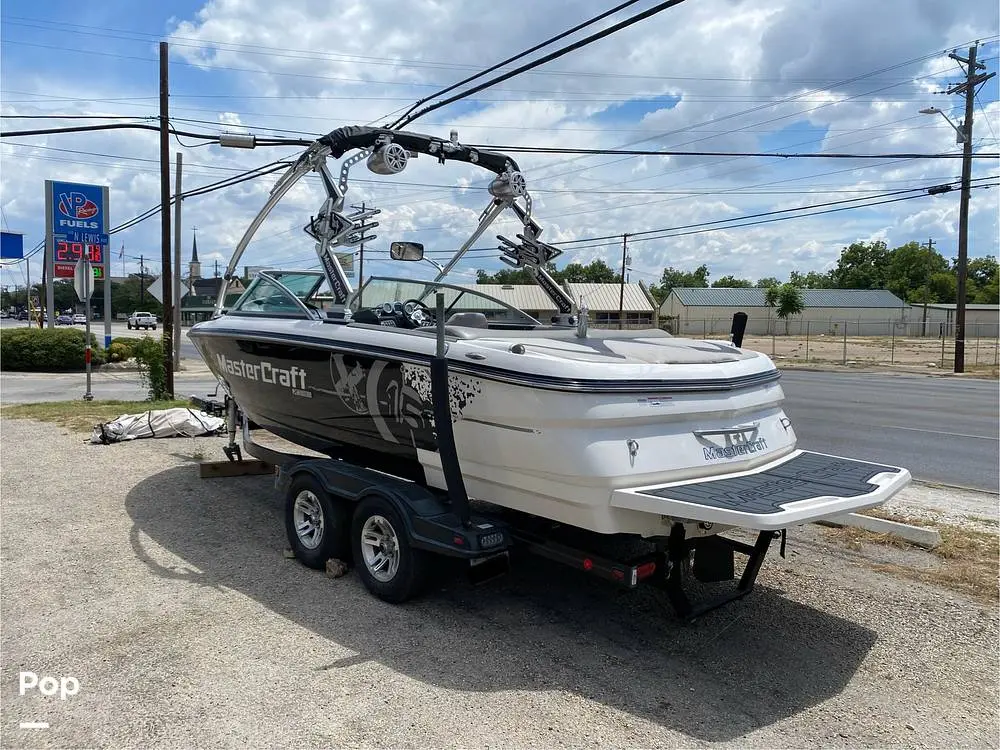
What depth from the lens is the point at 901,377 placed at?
26203 millimetres

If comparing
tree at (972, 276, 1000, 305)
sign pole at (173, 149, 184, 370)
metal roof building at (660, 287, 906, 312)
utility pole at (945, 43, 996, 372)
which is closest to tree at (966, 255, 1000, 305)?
tree at (972, 276, 1000, 305)

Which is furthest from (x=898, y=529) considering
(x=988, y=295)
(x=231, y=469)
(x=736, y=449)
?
(x=988, y=295)

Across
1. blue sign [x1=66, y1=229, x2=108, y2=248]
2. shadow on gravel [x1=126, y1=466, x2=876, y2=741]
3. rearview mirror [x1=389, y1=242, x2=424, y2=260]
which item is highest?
blue sign [x1=66, y1=229, x2=108, y2=248]

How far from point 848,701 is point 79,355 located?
2465 cm

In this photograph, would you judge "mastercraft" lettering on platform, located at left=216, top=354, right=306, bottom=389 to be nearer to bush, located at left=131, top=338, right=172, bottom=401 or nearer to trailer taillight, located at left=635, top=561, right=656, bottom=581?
trailer taillight, located at left=635, top=561, right=656, bottom=581

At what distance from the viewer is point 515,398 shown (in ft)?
13.8

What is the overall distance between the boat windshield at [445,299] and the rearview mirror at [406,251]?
36cm

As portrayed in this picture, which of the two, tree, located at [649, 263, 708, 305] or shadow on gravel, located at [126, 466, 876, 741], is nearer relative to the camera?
shadow on gravel, located at [126, 466, 876, 741]

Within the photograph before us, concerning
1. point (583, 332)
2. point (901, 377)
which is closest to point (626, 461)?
point (583, 332)

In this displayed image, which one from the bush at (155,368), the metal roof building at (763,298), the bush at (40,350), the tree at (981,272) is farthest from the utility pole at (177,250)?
the tree at (981,272)

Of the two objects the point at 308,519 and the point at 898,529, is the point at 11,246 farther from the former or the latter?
the point at 898,529

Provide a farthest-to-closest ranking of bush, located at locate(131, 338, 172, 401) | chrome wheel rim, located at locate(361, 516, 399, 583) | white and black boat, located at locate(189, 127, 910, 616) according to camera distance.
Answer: bush, located at locate(131, 338, 172, 401)
chrome wheel rim, located at locate(361, 516, 399, 583)
white and black boat, located at locate(189, 127, 910, 616)

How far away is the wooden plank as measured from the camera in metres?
8.08

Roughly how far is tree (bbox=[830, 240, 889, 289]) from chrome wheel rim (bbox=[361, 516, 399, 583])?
4677 inches
